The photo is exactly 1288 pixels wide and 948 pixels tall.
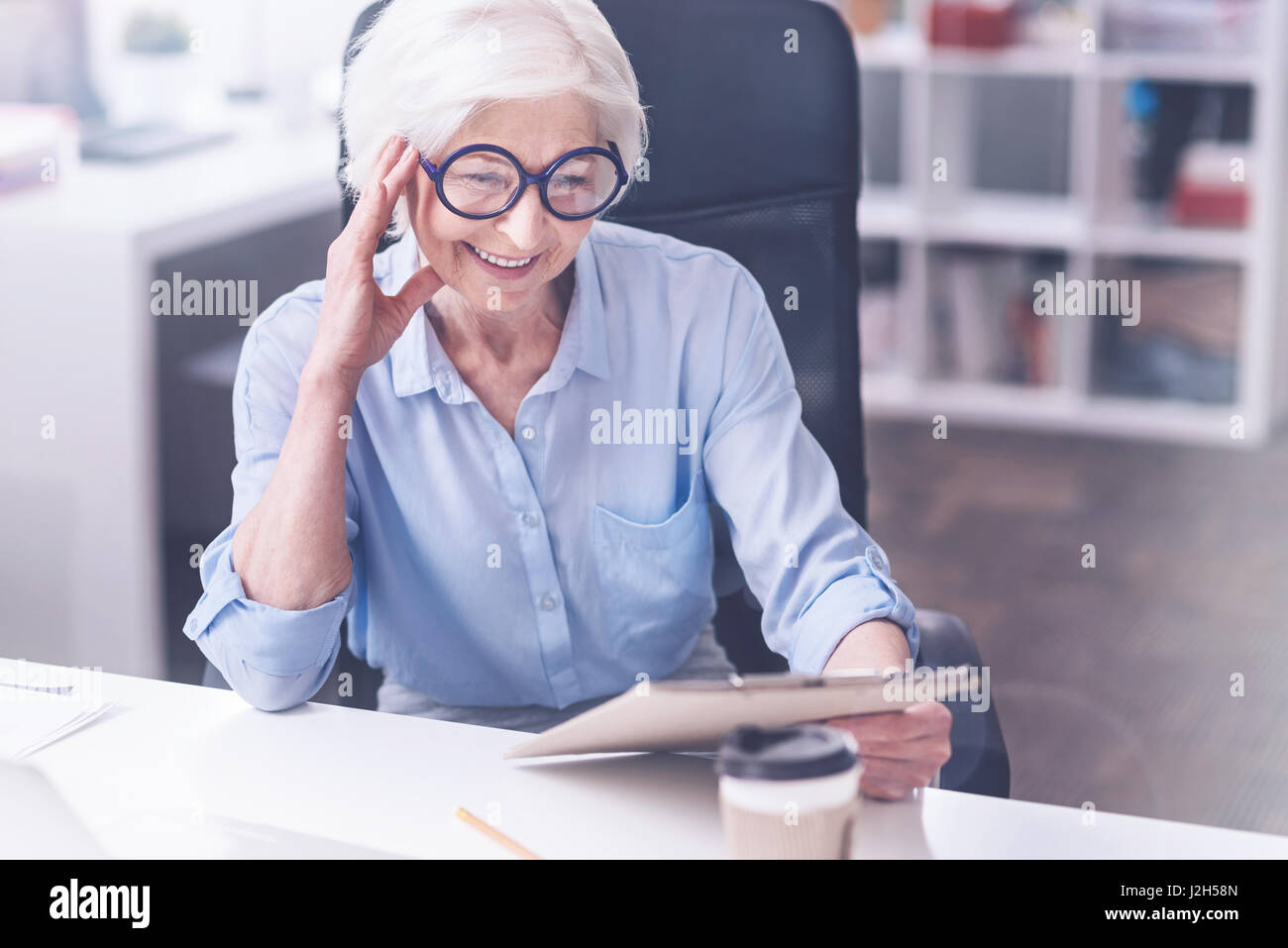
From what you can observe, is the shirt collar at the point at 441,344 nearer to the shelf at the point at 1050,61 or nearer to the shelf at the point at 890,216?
the shelf at the point at 1050,61

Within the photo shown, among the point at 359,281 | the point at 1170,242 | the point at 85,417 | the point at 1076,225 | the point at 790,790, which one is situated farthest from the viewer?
the point at 1076,225

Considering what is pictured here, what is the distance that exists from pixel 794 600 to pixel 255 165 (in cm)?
169

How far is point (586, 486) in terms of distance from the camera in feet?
4.37

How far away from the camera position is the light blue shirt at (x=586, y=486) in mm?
1291

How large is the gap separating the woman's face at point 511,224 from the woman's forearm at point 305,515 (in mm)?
141

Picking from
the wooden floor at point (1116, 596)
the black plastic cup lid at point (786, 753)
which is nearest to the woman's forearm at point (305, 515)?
the black plastic cup lid at point (786, 753)

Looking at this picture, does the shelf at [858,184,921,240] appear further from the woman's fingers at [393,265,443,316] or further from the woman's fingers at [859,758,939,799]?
the woman's fingers at [859,758,939,799]

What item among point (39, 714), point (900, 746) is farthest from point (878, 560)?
point (39, 714)

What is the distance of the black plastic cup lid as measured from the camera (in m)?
0.82

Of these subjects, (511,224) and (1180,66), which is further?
(1180,66)

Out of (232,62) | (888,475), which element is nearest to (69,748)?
(232,62)

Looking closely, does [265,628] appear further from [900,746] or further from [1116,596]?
[1116,596]

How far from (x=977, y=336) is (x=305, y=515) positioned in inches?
111
